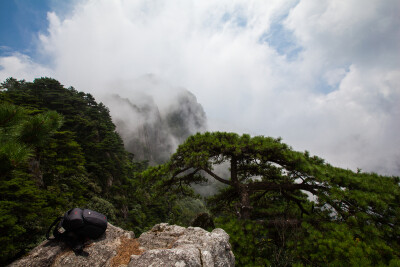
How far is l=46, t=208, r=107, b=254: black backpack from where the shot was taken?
2.71m

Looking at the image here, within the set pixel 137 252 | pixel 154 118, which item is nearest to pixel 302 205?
pixel 137 252

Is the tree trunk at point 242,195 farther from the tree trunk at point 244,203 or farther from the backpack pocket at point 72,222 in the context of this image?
the backpack pocket at point 72,222

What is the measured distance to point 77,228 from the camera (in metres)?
2.76

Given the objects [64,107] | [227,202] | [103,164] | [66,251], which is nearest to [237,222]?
[227,202]

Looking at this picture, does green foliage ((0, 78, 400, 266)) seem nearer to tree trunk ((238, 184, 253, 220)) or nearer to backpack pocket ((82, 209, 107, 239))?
tree trunk ((238, 184, 253, 220))

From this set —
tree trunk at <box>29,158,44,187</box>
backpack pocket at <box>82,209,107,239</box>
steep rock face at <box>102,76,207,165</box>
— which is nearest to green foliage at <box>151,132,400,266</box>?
backpack pocket at <box>82,209,107,239</box>

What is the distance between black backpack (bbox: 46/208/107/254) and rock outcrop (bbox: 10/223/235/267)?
0.10 m

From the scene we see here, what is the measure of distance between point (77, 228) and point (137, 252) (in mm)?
1100

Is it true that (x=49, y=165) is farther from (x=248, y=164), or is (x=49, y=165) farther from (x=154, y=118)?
(x=154, y=118)

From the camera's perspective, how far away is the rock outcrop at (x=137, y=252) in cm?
218

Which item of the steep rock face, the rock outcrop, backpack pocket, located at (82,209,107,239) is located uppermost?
the steep rock face

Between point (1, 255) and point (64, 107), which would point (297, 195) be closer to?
point (1, 255)

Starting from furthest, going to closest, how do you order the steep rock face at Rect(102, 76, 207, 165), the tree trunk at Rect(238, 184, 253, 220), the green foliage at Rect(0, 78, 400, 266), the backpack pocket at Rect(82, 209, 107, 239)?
the steep rock face at Rect(102, 76, 207, 165) < the tree trunk at Rect(238, 184, 253, 220) < the green foliage at Rect(0, 78, 400, 266) < the backpack pocket at Rect(82, 209, 107, 239)

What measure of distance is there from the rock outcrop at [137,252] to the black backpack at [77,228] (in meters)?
0.10
